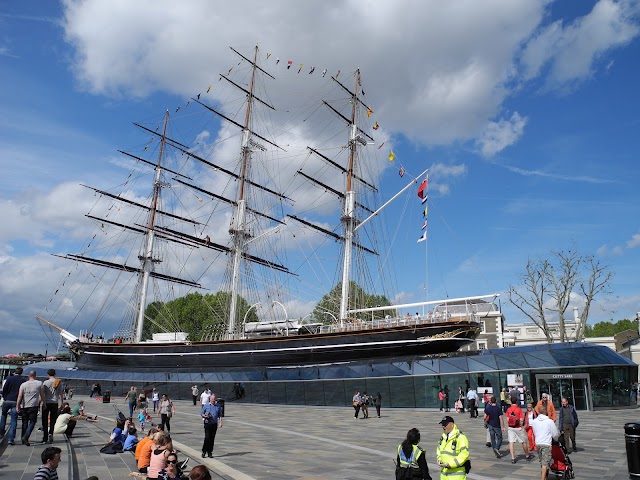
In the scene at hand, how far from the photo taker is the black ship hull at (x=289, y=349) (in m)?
35.9

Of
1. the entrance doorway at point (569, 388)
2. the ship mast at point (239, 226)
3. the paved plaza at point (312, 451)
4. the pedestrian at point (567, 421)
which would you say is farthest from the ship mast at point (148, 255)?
the pedestrian at point (567, 421)

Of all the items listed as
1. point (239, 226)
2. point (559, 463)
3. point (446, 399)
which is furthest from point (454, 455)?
point (239, 226)

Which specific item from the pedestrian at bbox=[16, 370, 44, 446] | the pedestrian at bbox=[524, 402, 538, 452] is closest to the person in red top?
the pedestrian at bbox=[524, 402, 538, 452]

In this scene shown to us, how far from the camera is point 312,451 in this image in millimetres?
13594

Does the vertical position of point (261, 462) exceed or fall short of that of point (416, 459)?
it falls short

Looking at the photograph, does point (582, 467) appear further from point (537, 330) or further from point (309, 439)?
point (537, 330)

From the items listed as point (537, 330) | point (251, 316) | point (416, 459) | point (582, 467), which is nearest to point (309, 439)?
point (582, 467)

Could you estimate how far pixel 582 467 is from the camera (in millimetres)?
11297

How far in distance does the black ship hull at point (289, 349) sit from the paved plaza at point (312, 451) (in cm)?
1274

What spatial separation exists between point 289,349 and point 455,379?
16815mm

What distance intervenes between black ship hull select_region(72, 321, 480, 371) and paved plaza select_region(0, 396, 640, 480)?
41.8ft

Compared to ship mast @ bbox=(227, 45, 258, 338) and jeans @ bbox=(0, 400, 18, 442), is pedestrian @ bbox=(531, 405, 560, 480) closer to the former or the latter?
jeans @ bbox=(0, 400, 18, 442)

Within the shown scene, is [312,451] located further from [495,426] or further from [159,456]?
[159,456]

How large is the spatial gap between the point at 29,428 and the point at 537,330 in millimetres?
87889
